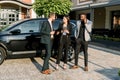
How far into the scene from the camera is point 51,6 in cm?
2319

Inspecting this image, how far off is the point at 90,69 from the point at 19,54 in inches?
106

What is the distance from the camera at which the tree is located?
75.9 feet

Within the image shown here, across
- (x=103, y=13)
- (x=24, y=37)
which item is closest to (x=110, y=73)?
(x=24, y=37)

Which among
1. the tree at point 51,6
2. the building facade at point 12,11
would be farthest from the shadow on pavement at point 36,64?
the building facade at point 12,11

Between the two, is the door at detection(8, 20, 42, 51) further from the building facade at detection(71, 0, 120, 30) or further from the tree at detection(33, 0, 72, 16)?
the tree at detection(33, 0, 72, 16)

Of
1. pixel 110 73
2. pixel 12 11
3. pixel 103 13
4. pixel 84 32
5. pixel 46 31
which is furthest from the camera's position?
pixel 12 11

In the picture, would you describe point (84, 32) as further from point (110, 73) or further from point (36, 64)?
point (36, 64)

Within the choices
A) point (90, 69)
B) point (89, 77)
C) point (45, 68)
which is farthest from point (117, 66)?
point (45, 68)

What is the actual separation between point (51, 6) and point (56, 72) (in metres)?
15.0

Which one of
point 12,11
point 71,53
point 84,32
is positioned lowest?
point 71,53

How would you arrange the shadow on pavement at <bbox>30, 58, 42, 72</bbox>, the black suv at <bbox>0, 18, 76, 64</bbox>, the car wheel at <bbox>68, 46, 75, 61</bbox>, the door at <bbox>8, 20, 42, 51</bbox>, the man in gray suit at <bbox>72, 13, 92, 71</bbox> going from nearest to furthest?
the man in gray suit at <bbox>72, 13, 92, 71</bbox>
the shadow on pavement at <bbox>30, 58, 42, 72</bbox>
the black suv at <bbox>0, 18, 76, 64</bbox>
the door at <bbox>8, 20, 42, 51</bbox>
the car wheel at <bbox>68, 46, 75, 61</bbox>

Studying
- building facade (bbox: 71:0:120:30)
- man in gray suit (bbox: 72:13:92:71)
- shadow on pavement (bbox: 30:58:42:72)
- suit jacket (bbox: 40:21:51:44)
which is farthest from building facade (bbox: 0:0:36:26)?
suit jacket (bbox: 40:21:51:44)

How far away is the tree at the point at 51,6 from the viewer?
A: 23141mm

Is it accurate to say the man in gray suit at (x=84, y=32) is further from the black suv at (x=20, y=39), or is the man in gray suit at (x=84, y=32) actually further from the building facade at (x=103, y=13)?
the building facade at (x=103, y=13)
